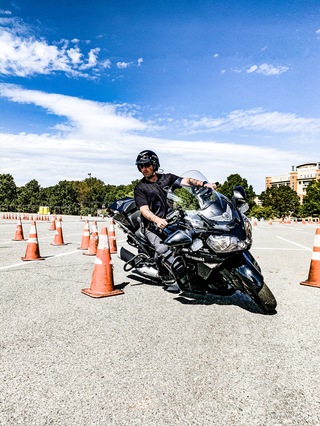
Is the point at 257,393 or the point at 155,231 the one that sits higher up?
the point at 155,231

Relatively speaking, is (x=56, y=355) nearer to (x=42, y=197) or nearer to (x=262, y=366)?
(x=262, y=366)

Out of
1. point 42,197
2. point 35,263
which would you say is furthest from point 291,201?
point 35,263

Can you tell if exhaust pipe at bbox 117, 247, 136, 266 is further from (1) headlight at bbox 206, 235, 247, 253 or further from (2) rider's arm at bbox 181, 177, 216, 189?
(1) headlight at bbox 206, 235, 247, 253

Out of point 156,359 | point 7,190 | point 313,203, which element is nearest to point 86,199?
point 7,190

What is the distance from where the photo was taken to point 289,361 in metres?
3.13

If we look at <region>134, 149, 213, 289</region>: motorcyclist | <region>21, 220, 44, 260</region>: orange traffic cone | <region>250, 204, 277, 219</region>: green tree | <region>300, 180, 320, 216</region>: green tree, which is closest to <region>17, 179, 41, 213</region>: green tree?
<region>250, 204, 277, 219</region>: green tree

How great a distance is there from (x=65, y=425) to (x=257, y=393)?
1.29m

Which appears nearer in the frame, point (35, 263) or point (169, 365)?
point (169, 365)

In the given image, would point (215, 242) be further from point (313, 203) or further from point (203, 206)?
point (313, 203)

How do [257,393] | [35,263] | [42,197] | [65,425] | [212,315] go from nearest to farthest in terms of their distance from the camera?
[65,425] → [257,393] → [212,315] → [35,263] → [42,197]

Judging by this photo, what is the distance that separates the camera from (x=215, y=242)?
4141 millimetres

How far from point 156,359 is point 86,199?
→ 11210 cm

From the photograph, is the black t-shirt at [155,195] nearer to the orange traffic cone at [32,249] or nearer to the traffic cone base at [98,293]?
the traffic cone base at [98,293]

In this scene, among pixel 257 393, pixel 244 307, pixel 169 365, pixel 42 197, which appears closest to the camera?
pixel 257 393
